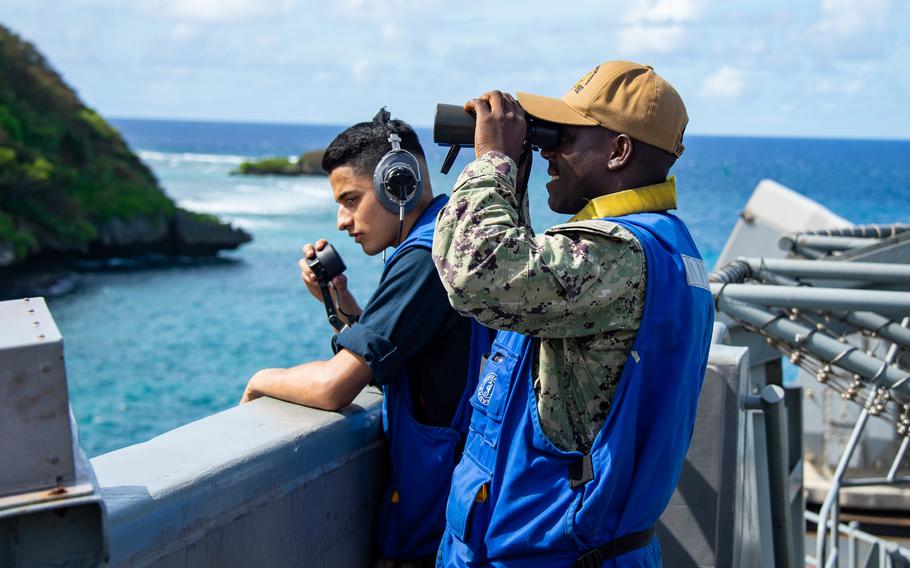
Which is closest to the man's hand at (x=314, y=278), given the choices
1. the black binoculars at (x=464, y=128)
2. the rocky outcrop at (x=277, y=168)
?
the black binoculars at (x=464, y=128)

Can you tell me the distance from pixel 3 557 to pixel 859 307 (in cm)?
402

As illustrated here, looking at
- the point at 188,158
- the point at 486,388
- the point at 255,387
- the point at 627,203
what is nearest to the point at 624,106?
the point at 627,203

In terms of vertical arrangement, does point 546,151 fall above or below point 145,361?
above

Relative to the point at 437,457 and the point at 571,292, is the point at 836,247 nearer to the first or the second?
the point at 437,457

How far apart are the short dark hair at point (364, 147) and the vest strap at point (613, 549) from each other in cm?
165

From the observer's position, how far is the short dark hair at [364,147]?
3688 millimetres

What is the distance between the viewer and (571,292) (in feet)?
7.80

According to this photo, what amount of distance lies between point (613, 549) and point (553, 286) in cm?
73

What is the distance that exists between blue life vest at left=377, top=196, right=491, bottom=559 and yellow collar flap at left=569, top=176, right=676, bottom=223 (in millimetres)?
728

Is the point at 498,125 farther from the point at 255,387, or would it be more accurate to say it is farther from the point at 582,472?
the point at 255,387

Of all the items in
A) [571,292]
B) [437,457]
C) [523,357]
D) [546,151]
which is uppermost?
[546,151]

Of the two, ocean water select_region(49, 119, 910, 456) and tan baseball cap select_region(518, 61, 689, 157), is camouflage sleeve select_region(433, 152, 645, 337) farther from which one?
ocean water select_region(49, 119, 910, 456)

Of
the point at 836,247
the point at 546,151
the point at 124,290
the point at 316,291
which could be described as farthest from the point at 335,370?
the point at 124,290

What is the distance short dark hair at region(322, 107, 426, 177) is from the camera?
369 centimetres
